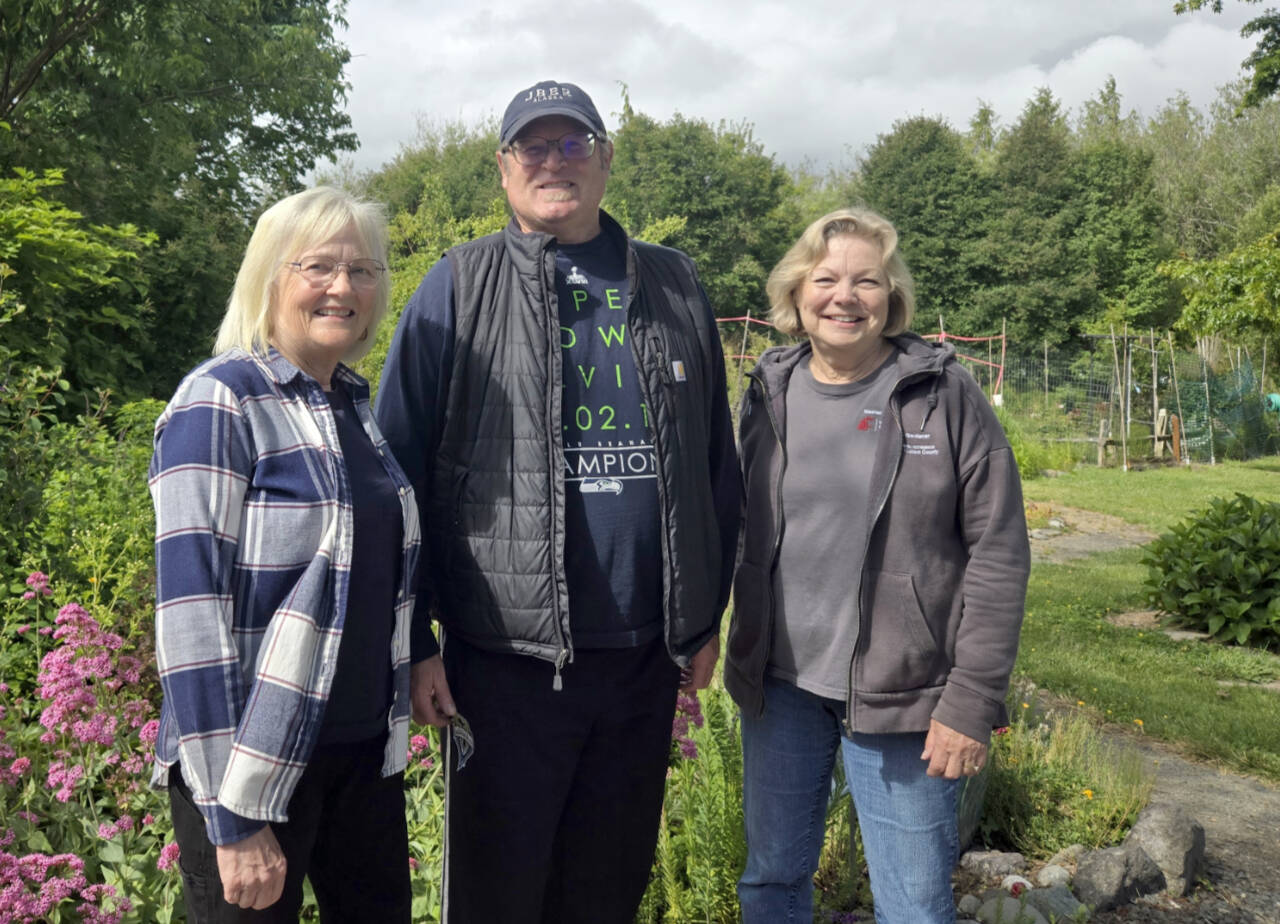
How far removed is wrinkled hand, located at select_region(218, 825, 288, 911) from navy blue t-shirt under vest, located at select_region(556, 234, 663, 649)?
2.56 ft

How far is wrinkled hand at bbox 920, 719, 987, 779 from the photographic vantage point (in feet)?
6.91

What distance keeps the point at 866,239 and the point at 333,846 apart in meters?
1.80

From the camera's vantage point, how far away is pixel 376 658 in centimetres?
189

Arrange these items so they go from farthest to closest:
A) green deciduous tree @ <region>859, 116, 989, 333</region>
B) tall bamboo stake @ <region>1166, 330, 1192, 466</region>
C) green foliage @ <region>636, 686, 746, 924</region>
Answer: green deciduous tree @ <region>859, 116, 989, 333</region> < tall bamboo stake @ <region>1166, 330, 1192, 466</region> < green foliage @ <region>636, 686, 746, 924</region>

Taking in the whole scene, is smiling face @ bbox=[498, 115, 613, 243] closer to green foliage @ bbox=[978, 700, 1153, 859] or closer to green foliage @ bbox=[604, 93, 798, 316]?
green foliage @ bbox=[978, 700, 1153, 859]

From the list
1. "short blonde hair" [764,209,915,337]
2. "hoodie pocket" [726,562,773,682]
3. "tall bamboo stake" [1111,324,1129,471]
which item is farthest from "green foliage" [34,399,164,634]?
"tall bamboo stake" [1111,324,1129,471]

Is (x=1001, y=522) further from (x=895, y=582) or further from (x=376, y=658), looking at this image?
(x=376, y=658)

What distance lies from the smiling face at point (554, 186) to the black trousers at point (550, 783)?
1033 millimetres

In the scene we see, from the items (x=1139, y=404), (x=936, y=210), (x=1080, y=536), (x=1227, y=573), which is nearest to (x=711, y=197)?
(x=936, y=210)

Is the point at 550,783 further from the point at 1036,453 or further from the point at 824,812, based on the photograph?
the point at 1036,453

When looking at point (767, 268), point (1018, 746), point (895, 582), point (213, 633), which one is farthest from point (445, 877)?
point (767, 268)

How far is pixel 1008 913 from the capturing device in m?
3.13

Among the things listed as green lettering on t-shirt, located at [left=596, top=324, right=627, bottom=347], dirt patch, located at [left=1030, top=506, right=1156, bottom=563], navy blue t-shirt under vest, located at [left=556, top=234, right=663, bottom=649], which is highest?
green lettering on t-shirt, located at [left=596, top=324, right=627, bottom=347]

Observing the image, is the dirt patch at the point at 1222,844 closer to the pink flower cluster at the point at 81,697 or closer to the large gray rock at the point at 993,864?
the large gray rock at the point at 993,864
